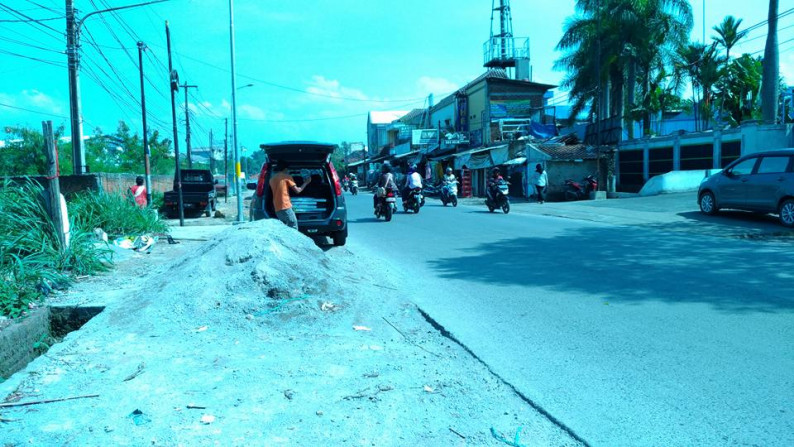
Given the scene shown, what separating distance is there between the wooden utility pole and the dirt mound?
219 cm

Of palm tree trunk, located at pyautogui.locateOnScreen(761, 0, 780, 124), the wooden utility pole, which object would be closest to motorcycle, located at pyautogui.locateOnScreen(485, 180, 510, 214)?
palm tree trunk, located at pyautogui.locateOnScreen(761, 0, 780, 124)

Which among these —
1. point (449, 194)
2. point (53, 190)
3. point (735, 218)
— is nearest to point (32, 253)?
point (53, 190)

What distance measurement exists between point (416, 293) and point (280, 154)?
4.55m

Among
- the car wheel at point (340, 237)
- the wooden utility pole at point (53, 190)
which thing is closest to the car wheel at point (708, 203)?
the car wheel at point (340, 237)

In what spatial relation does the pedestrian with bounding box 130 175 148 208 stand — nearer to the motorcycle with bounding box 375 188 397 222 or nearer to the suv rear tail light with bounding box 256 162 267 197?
the suv rear tail light with bounding box 256 162 267 197

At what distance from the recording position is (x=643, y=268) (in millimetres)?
8531

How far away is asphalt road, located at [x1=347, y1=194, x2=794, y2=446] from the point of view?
3.73 metres

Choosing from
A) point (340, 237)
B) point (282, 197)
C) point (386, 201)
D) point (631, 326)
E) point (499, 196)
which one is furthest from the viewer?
point (499, 196)

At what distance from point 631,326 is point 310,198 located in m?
7.56

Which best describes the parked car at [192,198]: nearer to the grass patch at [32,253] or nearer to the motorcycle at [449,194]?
the motorcycle at [449,194]

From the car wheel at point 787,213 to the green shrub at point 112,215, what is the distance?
567 inches

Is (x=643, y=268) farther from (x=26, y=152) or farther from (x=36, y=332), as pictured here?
(x=26, y=152)

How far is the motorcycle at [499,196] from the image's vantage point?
65.0 feet

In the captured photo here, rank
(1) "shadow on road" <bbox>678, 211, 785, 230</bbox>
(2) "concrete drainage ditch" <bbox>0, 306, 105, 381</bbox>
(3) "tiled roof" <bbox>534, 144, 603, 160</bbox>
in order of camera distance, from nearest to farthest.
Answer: (2) "concrete drainage ditch" <bbox>0, 306, 105, 381</bbox>
(1) "shadow on road" <bbox>678, 211, 785, 230</bbox>
(3) "tiled roof" <bbox>534, 144, 603, 160</bbox>
